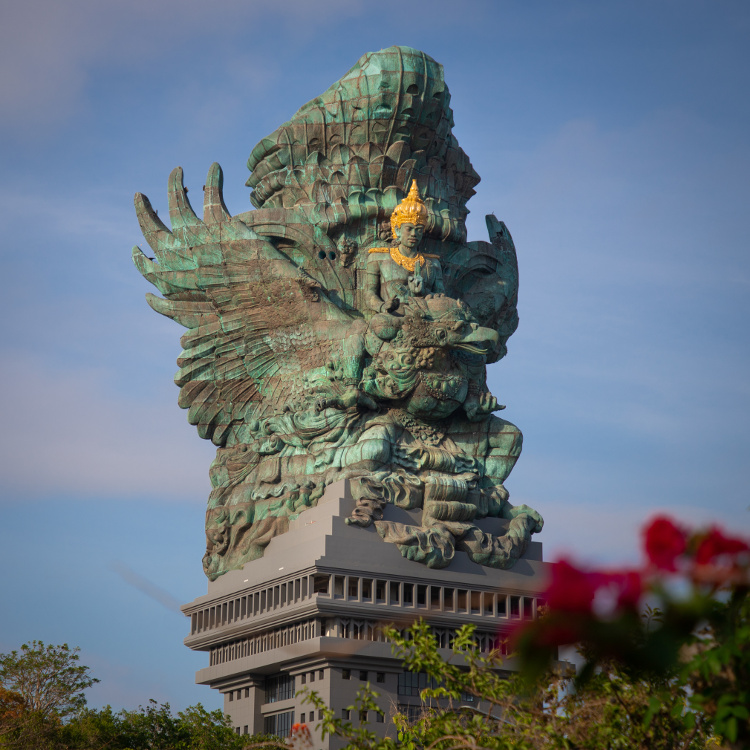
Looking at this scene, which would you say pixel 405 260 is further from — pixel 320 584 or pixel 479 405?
pixel 320 584

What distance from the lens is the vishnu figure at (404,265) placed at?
51.8m

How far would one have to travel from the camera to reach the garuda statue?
50.8 meters

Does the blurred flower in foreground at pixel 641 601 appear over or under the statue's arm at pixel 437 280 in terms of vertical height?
under

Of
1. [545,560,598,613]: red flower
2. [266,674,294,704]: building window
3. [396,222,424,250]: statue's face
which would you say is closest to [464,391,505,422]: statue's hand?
[396,222,424,250]: statue's face

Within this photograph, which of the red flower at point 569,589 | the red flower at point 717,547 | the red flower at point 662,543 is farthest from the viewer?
the red flower at point 717,547

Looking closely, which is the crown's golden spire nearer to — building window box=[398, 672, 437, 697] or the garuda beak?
the garuda beak

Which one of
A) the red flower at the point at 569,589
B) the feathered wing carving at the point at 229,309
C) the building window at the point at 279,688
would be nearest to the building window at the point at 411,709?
the building window at the point at 279,688

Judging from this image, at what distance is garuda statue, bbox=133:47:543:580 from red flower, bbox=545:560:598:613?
130ft

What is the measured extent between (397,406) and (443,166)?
10.7 meters

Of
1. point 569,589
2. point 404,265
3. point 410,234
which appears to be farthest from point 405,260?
point 569,589

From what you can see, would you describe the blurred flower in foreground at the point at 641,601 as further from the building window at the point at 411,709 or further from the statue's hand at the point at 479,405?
the statue's hand at the point at 479,405

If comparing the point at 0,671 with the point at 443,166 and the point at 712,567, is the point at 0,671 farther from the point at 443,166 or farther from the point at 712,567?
the point at 712,567

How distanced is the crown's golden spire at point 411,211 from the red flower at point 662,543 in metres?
42.1

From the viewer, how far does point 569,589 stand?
991cm
